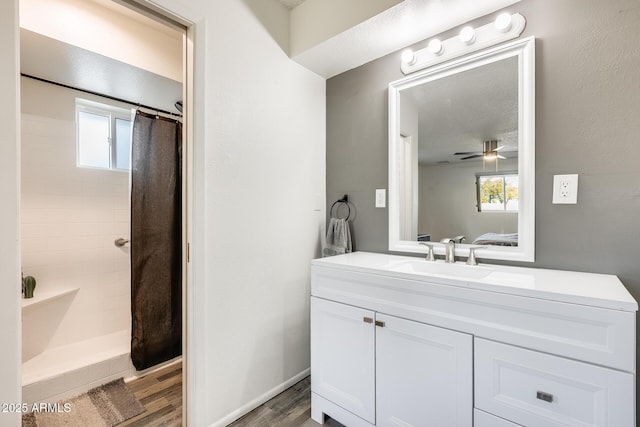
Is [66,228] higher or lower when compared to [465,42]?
lower

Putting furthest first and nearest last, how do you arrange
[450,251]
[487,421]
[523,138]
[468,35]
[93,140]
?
1. [93,140]
2. [450,251]
3. [468,35]
4. [523,138]
5. [487,421]

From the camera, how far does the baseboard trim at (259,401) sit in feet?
5.06

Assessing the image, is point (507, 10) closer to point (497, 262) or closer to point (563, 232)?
point (563, 232)

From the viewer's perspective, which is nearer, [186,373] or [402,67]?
[186,373]

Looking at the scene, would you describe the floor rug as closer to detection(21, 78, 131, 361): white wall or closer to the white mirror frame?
detection(21, 78, 131, 361): white wall

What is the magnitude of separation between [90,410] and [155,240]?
3.49 ft

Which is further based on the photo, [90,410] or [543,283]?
[90,410]

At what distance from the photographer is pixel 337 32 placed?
1627 mm

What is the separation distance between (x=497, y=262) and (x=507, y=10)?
49.6 inches

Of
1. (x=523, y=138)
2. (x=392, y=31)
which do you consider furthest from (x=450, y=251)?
(x=392, y=31)

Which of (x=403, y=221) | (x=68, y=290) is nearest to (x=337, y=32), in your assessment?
(x=403, y=221)

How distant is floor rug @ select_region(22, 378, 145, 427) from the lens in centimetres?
156

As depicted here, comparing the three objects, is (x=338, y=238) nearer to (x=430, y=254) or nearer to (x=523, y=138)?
(x=430, y=254)

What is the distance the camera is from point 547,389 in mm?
964
